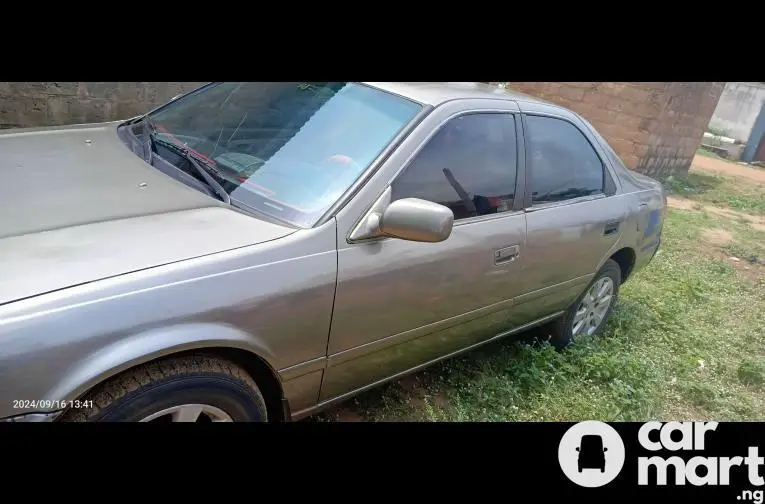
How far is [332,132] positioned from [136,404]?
138cm

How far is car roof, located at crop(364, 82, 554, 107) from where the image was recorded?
2686 mm

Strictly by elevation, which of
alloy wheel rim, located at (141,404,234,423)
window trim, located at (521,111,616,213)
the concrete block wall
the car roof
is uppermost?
the car roof

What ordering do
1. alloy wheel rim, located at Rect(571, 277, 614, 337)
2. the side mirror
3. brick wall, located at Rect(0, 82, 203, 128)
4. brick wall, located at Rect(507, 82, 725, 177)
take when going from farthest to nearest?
brick wall, located at Rect(507, 82, 725, 177) → brick wall, located at Rect(0, 82, 203, 128) → alloy wheel rim, located at Rect(571, 277, 614, 337) → the side mirror

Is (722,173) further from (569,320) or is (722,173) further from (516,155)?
(516,155)

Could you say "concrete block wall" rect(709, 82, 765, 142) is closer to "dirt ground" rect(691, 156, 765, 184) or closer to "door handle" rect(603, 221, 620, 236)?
"dirt ground" rect(691, 156, 765, 184)

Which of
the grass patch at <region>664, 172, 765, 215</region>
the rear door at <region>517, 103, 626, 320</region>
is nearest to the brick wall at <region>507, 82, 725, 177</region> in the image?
the grass patch at <region>664, 172, 765, 215</region>

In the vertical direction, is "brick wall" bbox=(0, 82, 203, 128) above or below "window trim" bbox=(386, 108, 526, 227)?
below

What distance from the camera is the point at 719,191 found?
39.7 ft

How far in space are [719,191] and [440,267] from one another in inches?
466

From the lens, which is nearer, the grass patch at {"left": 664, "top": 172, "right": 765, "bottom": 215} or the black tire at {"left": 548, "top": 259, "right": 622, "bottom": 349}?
the black tire at {"left": 548, "top": 259, "right": 622, "bottom": 349}

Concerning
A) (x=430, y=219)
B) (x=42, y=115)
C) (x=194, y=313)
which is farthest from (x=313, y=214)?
(x=42, y=115)

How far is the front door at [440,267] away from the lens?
7.54 feet

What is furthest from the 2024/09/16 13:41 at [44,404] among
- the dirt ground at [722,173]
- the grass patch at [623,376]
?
the dirt ground at [722,173]

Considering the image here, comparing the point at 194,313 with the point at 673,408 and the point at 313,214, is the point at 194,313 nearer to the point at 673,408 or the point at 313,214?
the point at 313,214
